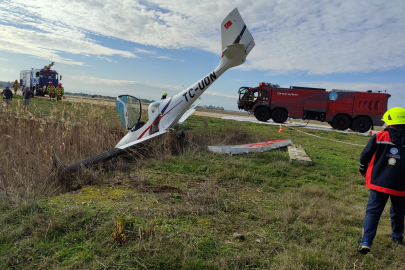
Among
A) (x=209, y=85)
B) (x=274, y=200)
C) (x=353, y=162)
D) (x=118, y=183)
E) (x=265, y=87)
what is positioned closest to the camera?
(x=274, y=200)

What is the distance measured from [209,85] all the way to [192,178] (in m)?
3.83

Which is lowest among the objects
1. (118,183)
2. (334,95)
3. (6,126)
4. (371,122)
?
(118,183)

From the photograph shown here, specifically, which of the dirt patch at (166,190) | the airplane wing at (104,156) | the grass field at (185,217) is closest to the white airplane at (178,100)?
the airplane wing at (104,156)

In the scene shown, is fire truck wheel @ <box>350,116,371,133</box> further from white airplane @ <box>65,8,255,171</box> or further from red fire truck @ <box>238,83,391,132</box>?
white airplane @ <box>65,8,255,171</box>

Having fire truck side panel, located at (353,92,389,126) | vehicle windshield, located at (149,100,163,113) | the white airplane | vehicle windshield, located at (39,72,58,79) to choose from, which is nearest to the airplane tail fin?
the white airplane

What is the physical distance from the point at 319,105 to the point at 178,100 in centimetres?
1282

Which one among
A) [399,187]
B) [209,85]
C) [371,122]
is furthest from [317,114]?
[399,187]

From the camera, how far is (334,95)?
17547 millimetres

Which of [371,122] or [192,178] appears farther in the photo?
[371,122]

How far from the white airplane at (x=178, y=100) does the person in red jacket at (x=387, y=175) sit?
5.39 m

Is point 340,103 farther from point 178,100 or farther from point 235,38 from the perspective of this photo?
point 178,100

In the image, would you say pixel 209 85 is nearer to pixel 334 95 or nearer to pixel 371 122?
pixel 334 95

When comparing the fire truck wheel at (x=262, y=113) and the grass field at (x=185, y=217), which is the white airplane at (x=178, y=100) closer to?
the grass field at (x=185, y=217)

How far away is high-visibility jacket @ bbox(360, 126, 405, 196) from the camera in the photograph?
9.77ft
